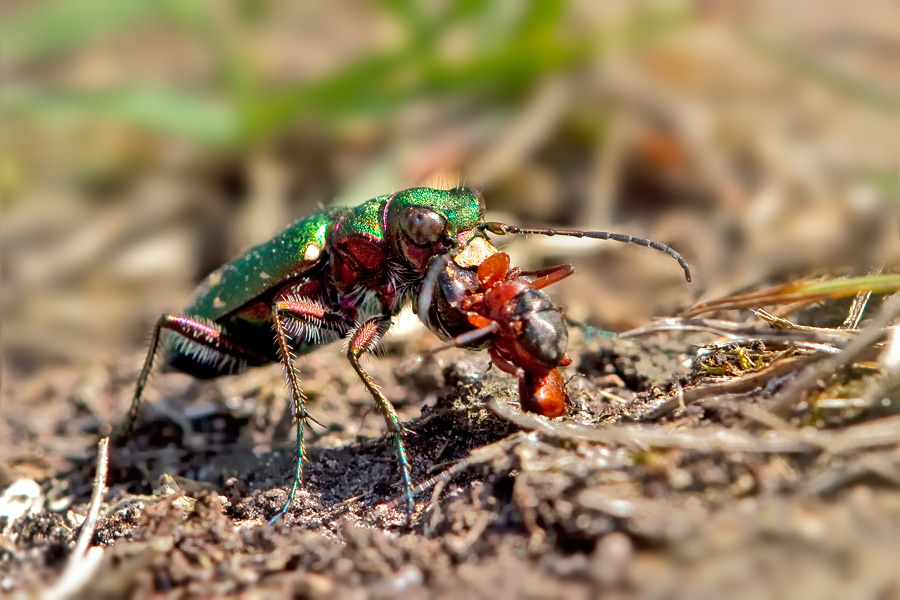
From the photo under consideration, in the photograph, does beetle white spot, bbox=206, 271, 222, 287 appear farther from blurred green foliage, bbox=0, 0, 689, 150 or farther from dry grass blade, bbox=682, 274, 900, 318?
blurred green foliage, bbox=0, 0, 689, 150

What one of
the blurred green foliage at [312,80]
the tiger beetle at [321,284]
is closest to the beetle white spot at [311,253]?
the tiger beetle at [321,284]

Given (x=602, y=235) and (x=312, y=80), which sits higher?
(x=312, y=80)

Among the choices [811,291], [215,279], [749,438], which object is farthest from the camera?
[215,279]

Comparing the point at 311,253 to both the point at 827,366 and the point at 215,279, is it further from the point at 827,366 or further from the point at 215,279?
the point at 827,366

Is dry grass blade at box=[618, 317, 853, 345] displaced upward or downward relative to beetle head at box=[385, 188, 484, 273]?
downward

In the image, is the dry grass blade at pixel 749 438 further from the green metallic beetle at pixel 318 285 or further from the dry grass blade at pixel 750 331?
the green metallic beetle at pixel 318 285

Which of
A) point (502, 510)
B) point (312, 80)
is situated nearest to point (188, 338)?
point (502, 510)

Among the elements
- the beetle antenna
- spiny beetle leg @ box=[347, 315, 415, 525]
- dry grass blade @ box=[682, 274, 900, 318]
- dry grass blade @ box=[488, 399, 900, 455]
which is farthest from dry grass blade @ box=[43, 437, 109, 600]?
dry grass blade @ box=[682, 274, 900, 318]
